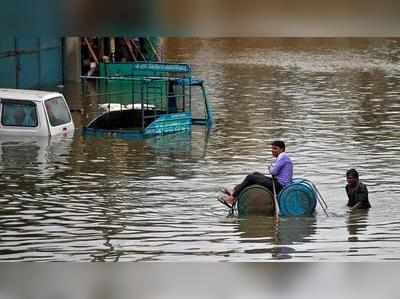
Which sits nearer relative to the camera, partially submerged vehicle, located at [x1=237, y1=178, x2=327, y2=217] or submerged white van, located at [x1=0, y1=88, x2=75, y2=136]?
partially submerged vehicle, located at [x1=237, y1=178, x2=327, y2=217]

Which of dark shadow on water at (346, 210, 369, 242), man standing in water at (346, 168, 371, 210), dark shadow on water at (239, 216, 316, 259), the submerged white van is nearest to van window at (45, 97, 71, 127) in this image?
the submerged white van

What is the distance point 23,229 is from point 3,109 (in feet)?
31.0

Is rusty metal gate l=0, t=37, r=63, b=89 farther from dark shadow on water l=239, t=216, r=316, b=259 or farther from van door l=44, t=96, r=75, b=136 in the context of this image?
dark shadow on water l=239, t=216, r=316, b=259

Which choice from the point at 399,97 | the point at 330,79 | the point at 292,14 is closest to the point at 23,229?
the point at 292,14

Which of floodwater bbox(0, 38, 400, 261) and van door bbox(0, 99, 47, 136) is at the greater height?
van door bbox(0, 99, 47, 136)

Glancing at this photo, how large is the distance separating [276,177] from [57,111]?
31.2 ft

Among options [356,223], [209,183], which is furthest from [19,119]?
[356,223]

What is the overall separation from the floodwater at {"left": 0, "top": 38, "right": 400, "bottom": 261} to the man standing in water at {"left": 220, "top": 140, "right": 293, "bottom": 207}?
34 cm

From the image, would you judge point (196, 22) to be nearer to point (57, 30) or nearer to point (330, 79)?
point (57, 30)

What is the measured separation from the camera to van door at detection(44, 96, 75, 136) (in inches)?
845

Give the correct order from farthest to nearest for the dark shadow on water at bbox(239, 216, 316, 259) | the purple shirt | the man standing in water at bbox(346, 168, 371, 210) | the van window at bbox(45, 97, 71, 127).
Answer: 1. the van window at bbox(45, 97, 71, 127)
2. the man standing in water at bbox(346, 168, 371, 210)
3. the purple shirt
4. the dark shadow on water at bbox(239, 216, 316, 259)

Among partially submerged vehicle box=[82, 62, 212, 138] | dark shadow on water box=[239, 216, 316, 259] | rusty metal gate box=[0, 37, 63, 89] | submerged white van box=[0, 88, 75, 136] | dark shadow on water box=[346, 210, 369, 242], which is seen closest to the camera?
dark shadow on water box=[239, 216, 316, 259]

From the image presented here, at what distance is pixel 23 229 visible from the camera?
Result: 40.4ft

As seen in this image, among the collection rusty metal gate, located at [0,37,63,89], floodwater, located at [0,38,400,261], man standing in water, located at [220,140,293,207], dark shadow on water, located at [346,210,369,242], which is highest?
rusty metal gate, located at [0,37,63,89]
